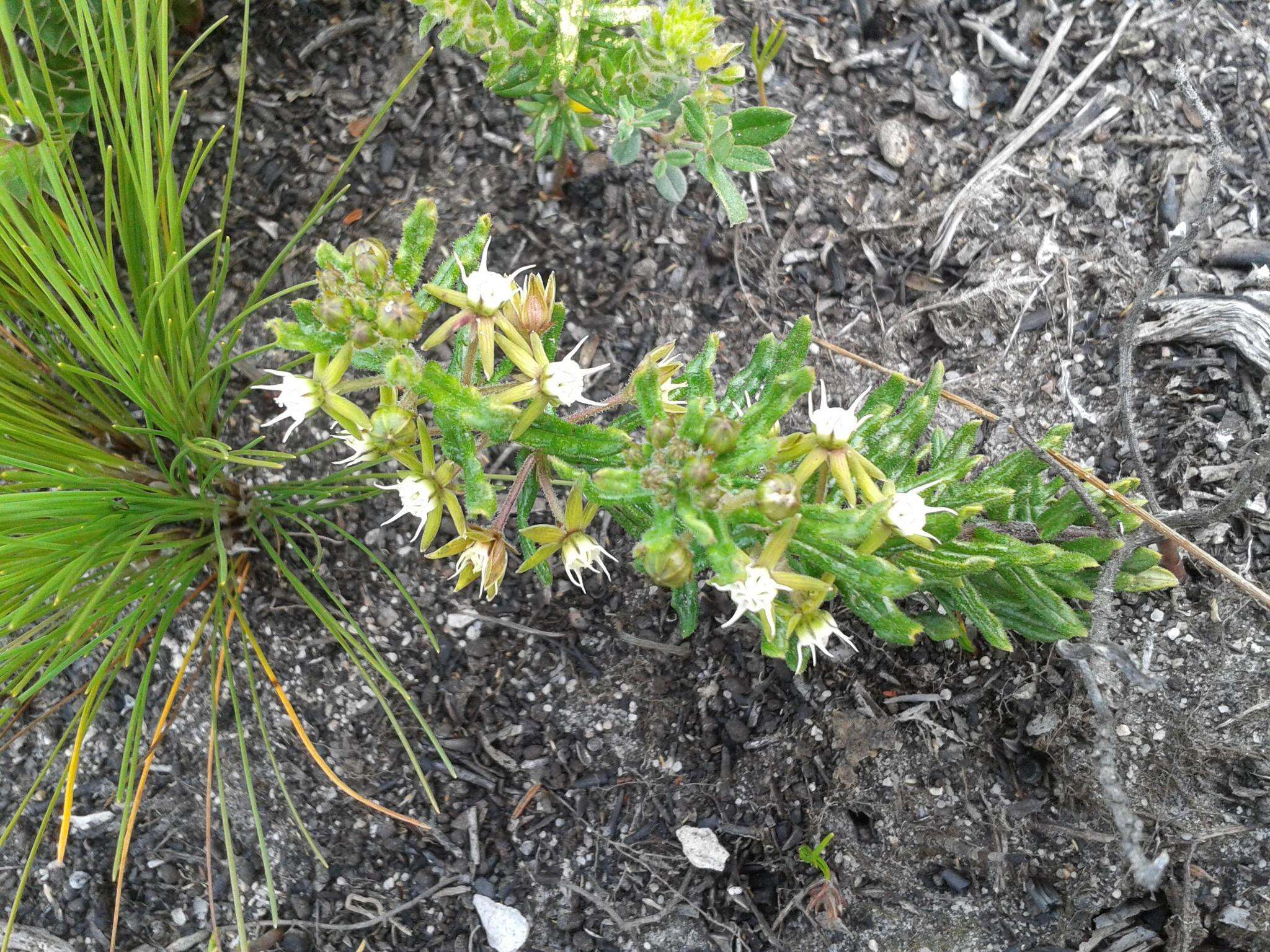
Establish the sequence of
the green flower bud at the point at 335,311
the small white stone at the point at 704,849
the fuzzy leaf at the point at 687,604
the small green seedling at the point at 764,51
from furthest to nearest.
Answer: the small green seedling at the point at 764,51 < the small white stone at the point at 704,849 < the fuzzy leaf at the point at 687,604 < the green flower bud at the point at 335,311

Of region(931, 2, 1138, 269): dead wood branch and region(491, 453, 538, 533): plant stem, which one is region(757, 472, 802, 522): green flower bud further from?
region(931, 2, 1138, 269): dead wood branch

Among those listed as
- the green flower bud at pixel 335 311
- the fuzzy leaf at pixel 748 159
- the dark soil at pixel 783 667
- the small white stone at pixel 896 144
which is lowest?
the dark soil at pixel 783 667

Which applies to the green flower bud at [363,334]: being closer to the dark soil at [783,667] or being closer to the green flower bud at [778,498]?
the green flower bud at [778,498]

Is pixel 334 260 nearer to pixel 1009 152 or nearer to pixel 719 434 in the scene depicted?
pixel 719 434

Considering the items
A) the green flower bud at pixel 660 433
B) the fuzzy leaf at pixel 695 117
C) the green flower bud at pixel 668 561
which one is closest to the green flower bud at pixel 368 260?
the green flower bud at pixel 660 433

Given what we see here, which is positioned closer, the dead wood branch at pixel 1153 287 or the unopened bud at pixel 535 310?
the unopened bud at pixel 535 310

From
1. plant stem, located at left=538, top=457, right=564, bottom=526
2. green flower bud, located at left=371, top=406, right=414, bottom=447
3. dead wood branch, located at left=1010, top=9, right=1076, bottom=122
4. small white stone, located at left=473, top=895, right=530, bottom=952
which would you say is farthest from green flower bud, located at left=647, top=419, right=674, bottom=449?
dead wood branch, located at left=1010, top=9, right=1076, bottom=122
